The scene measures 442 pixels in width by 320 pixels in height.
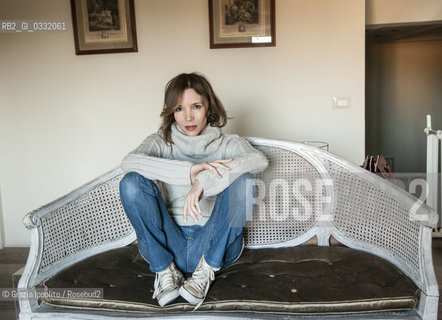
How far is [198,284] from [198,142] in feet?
1.88

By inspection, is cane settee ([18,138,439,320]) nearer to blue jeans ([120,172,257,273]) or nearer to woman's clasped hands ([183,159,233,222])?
blue jeans ([120,172,257,273])

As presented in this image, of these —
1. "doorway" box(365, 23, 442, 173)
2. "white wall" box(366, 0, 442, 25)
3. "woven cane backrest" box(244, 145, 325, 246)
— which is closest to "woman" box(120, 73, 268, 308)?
"woven cane backrest" box(244, 145, 325, 246)

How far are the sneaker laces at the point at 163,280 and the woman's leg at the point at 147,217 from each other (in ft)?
0.05

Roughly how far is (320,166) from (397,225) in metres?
0.39

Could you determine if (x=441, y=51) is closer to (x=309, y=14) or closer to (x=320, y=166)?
(x=309, y=14)

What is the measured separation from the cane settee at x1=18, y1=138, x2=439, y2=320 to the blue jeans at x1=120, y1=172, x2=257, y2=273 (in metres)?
0.11

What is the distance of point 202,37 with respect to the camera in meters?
2.70

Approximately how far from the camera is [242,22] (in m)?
2.64

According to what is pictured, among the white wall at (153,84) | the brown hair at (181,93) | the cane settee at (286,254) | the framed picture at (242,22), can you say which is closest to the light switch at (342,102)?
the white wall at (153,84)

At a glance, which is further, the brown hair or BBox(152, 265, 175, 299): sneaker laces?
the brown hair

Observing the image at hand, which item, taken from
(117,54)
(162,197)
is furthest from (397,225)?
(117,54)

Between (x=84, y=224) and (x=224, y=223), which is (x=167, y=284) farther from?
(x=84, y=224)

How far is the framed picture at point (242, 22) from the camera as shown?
2.62 m

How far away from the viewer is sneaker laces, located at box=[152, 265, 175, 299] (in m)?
1.39
